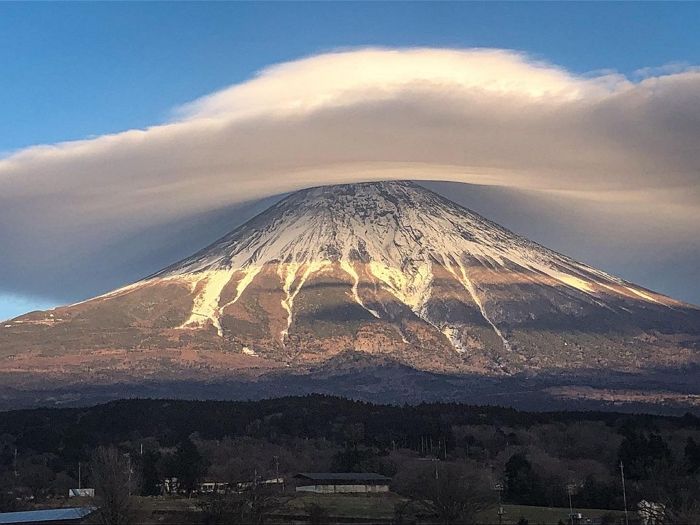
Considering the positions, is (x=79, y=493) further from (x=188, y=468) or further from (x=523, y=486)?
(x=523, y=486)

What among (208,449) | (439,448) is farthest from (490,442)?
(208,449)

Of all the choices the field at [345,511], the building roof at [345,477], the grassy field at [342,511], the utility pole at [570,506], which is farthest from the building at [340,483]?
the utility pole at [570,506]

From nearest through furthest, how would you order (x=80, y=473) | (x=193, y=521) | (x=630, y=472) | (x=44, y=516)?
(x=193, y=521), (x=44, y=516), (x=630, y=472), (x=80, y=473)

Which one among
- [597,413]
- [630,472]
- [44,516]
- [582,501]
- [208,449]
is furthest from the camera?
[597,413]

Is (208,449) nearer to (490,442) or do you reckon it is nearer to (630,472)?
(490,442)

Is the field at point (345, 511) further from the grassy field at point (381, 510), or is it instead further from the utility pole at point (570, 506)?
the utility pole at point (570, 506)

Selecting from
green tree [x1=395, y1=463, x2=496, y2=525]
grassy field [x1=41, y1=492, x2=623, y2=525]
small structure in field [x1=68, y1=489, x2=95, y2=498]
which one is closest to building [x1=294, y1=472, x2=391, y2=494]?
grassy field [x1=41, y1=492, x2=623, y2=525]

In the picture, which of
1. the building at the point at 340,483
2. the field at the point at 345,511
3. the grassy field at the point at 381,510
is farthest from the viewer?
the building at the point at 340,483
